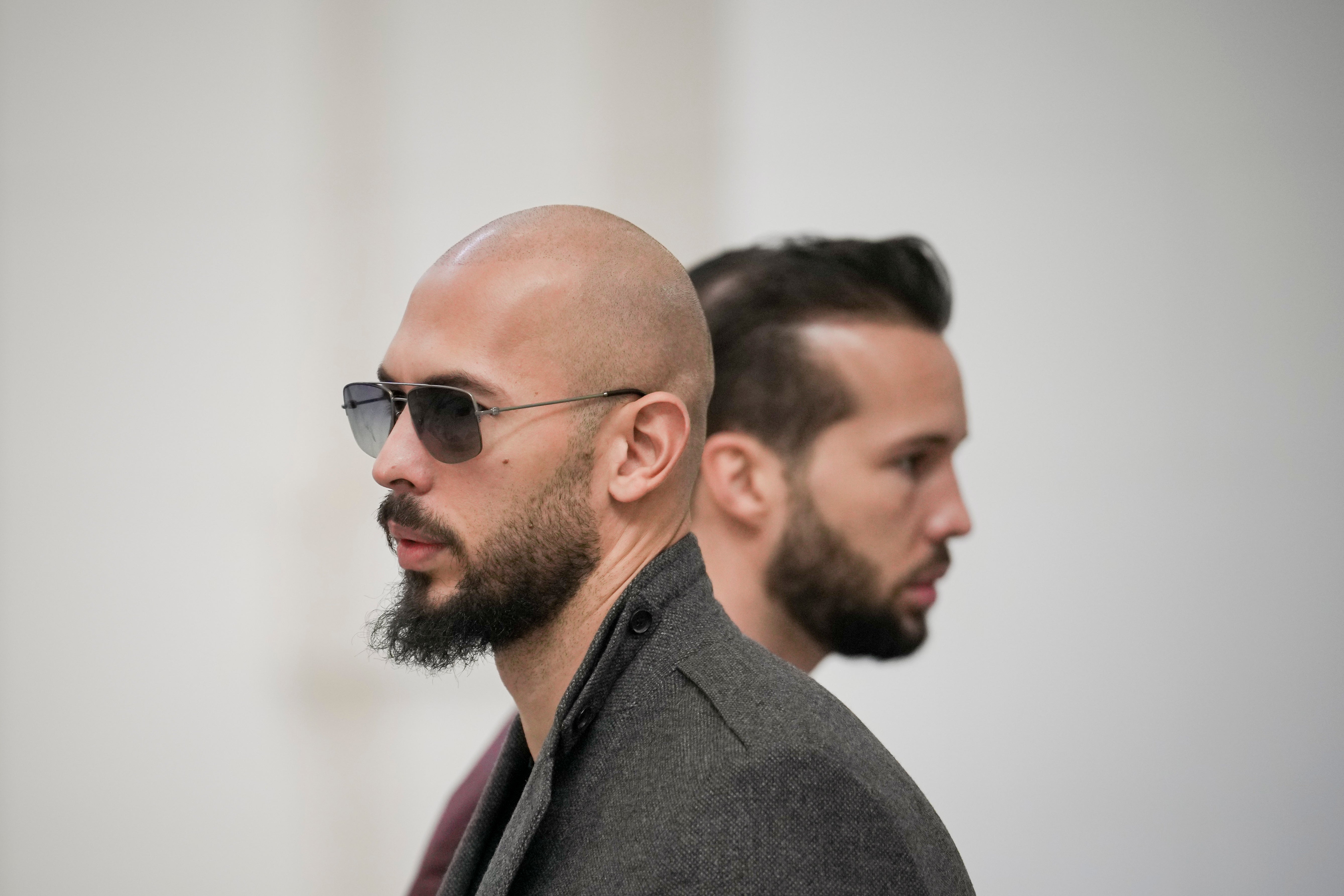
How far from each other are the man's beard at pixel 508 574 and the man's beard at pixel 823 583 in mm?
824

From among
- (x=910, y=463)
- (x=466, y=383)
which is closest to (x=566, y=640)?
(x=466, y=383)

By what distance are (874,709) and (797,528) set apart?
1.71 metres

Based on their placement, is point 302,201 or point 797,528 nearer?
point 797,528

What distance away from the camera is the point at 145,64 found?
3.89 meters

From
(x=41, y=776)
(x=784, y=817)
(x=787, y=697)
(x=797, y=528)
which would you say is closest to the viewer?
(x=784, y=817)

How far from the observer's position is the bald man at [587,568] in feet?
3.85

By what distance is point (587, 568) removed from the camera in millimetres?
1375

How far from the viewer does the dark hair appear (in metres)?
2.17

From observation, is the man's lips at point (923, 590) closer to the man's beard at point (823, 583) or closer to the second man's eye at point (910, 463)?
the man's beard at point (823, 583)

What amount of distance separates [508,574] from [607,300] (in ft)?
1.19

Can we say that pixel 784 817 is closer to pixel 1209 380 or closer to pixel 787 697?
pixel 787 697

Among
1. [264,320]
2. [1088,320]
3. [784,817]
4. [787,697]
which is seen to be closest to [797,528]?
[787,697]

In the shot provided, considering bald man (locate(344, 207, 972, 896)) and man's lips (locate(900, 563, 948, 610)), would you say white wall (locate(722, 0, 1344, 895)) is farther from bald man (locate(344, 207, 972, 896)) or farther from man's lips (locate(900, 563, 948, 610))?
bald man (locate(344, 207, 972, 896))

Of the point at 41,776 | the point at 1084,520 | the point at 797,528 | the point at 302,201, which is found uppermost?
the point at 302,201
